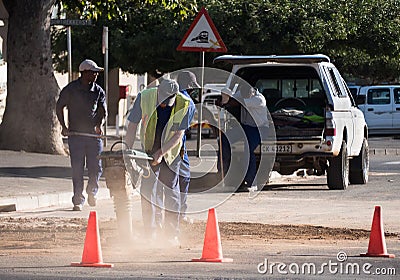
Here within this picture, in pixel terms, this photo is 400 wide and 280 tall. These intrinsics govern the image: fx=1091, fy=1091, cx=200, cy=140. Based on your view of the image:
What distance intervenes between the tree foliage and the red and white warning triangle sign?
7013 millimetres

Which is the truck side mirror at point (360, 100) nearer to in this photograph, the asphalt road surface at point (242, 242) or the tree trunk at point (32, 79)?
the tree trunk at point (32, 79)

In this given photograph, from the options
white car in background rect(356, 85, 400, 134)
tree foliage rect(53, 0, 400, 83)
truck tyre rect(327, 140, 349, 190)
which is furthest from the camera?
white car in background rect(356, 85, 400, 134)

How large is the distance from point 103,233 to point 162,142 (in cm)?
136

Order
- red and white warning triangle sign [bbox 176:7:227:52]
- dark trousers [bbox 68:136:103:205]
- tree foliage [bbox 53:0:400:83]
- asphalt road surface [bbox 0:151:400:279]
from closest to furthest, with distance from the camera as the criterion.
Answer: asphalt road surface [bbox 0:151:400:279], dark trousers [bbox 68:136:103:205], red and white warning triangle sign [bbox 176:7:227:52], tree foliage [bbox 53:0:400:83]

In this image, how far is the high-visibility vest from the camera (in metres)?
10.6

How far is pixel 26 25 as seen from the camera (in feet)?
68.0

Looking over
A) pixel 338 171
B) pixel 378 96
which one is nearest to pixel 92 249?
pixel 338 171

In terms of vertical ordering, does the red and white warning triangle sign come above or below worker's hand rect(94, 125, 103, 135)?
above

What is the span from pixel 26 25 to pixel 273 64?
564 cm

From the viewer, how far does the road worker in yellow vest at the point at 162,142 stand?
10531 millimetres

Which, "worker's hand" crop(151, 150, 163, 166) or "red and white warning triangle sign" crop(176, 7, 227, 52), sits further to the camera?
"red and white warning triangle sign" crop(176, 7, 227, 52)

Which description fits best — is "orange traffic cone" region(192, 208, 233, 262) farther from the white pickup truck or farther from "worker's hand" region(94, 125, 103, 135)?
the white pickup truck

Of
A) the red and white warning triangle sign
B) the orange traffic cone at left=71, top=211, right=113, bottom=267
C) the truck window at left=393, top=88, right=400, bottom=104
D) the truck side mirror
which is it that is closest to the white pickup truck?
the red and white warning triangle sign

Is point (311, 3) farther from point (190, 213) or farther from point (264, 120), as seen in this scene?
point (190, 213)
